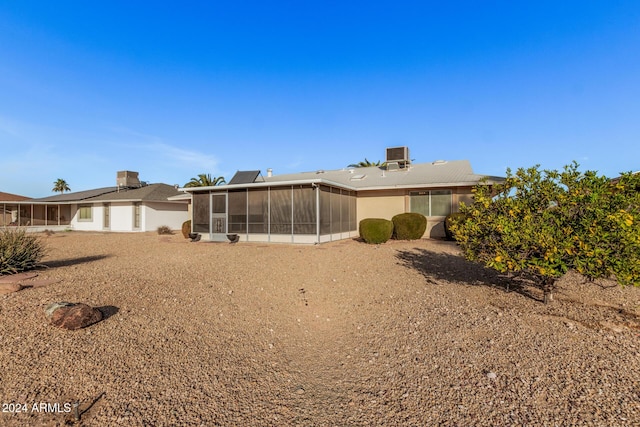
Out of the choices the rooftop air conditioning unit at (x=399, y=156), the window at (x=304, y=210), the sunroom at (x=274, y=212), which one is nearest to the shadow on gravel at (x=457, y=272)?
the window at (x=304, y=210)

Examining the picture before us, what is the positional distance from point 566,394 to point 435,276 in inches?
176

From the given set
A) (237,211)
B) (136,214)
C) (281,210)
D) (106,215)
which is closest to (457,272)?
(281,210)

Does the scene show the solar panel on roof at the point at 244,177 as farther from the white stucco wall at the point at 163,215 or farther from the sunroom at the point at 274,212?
the white stucco wall at the point at 163,215

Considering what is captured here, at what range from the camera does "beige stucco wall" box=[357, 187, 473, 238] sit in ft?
47.6

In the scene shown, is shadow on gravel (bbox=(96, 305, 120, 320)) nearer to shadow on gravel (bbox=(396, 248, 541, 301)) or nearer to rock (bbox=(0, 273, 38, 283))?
rock (bbox=(0, 273, 38, 283))

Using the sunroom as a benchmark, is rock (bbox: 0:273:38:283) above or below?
below

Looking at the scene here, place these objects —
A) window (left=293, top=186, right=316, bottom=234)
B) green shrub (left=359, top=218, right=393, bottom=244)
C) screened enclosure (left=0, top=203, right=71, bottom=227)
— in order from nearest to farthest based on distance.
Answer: green shrub (left=359, top=218, right=393, bottom=244), window (left=293, top=186, right=316, bottom=234), screened enclosure (left=0, top=203, right=71, bottom=227)

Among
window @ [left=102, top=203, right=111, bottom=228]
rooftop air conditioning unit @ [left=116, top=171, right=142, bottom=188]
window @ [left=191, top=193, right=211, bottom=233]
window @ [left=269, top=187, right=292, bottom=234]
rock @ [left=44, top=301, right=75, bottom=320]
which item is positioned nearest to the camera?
rock @ [left=44, top=301, right=75, bottom=320]

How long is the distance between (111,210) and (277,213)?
17.4 metres

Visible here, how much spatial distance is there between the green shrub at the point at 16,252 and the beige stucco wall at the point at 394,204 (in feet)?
43.4

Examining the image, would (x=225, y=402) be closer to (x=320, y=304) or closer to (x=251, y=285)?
(x=320, y=304)

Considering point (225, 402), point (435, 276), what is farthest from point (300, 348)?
point (435, 276)

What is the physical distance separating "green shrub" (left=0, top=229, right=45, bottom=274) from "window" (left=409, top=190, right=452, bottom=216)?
14.2 m

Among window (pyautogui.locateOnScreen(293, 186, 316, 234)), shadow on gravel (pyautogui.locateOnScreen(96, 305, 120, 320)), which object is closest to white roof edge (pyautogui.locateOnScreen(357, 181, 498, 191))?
window (pyautogui.locateOnScreen(293, 186, 316, 234))
